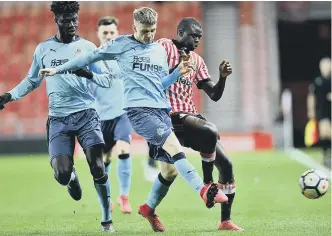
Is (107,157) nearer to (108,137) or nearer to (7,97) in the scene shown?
(108,137)

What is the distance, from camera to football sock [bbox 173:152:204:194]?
6387 mm

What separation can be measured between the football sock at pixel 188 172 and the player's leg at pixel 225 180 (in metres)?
0.48

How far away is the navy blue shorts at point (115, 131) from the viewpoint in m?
9.30

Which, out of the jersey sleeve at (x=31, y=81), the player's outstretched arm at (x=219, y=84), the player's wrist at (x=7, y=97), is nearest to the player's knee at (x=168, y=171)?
the player's outstretched arm at (x=219, y=84)

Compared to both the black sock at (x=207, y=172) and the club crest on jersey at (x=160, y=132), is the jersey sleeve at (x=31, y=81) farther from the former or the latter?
the black sock at (x=207, y=172)

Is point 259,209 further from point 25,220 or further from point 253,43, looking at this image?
point 253,43

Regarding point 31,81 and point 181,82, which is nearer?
point 181,82

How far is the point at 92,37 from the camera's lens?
24.2m

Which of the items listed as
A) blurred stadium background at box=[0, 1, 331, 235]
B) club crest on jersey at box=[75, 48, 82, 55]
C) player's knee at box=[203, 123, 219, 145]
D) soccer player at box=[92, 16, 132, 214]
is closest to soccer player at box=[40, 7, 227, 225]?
player's knee at box=[203, 123, 219, 145]

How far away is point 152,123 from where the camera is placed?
Result: 6582mm

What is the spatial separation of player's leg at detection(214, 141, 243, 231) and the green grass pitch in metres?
0.13

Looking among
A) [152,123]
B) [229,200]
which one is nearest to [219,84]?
[152,123]

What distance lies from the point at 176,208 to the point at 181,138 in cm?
251

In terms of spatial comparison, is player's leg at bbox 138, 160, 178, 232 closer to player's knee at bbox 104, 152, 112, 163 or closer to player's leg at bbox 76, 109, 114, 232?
player's leg at bbox 76, 109, 114, 232
